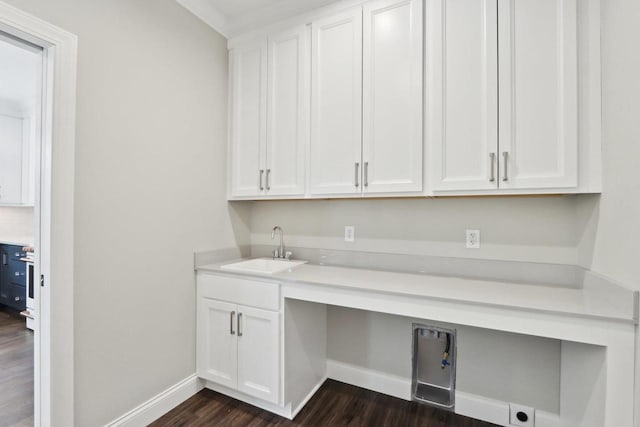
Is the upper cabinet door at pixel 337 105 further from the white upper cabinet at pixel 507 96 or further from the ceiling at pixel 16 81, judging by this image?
the ceiling at pixel 16 81

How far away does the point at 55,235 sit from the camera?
4.37 feet

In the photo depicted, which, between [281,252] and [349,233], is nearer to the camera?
[349,233]

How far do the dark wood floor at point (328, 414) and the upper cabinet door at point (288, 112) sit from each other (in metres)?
1.44

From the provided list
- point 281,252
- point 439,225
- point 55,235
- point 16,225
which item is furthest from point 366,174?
point 16,225

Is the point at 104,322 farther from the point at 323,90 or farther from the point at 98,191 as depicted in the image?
the point at 323,90

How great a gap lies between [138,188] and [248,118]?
95cm

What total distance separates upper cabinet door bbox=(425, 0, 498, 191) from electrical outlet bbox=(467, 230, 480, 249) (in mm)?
408

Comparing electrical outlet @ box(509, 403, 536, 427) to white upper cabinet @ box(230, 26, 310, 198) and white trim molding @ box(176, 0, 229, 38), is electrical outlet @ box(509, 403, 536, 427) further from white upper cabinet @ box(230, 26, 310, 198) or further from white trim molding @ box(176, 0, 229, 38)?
white trim molding @ box(176, 0, 229, 38)

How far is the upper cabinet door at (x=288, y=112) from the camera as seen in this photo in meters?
2.01

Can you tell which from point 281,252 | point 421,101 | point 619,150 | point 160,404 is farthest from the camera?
point 281,252

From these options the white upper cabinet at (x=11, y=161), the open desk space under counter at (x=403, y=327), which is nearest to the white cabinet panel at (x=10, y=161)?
the white upper cabinet at (x=11, y=161)

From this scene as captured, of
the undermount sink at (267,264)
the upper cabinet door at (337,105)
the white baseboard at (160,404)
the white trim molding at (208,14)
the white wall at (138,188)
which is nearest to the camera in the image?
the white wall at (138,188)

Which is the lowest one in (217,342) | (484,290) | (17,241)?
(217,342)

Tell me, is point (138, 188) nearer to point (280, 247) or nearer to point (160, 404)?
point (280, 247)
